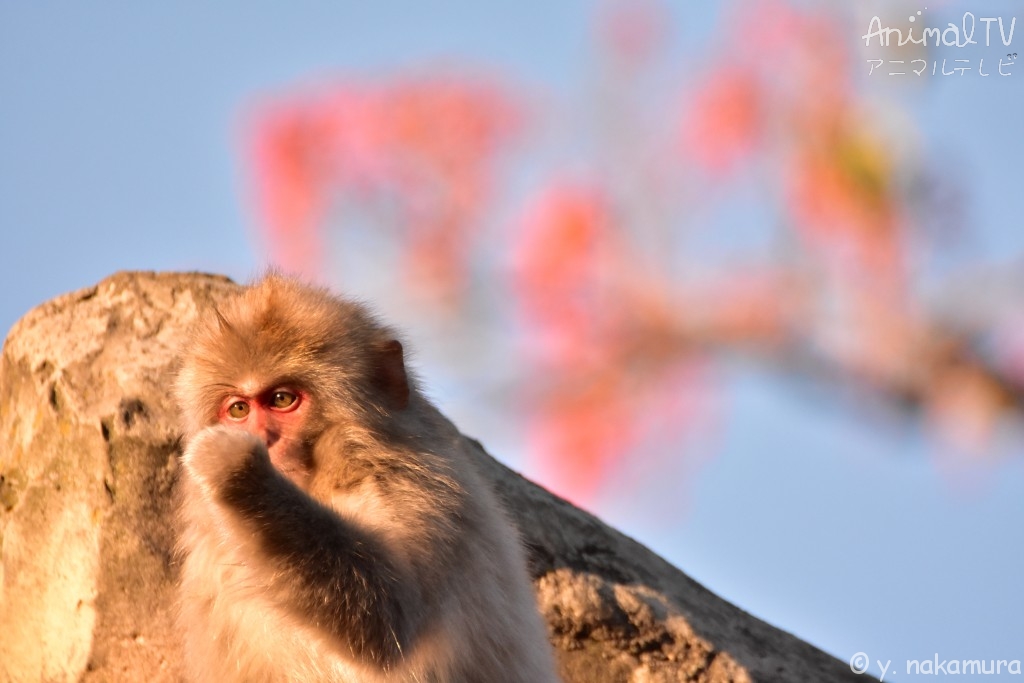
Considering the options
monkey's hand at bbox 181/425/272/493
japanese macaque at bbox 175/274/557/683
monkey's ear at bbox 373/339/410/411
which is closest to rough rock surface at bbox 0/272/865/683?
japanese macaque at bbox 175/274/557/683

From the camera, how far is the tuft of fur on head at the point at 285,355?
445cm

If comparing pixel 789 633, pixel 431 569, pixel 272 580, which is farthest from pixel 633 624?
pixel 272 580

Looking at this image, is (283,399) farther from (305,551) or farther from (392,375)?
(305,551)

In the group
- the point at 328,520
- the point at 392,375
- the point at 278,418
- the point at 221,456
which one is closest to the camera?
the point at 221,456

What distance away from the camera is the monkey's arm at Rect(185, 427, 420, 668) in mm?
3924

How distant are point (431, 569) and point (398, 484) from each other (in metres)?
0.27

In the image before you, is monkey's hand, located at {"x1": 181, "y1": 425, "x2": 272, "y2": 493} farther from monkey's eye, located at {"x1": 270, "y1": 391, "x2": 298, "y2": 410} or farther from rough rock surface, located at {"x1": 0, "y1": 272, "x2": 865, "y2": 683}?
rough rock surface, located at {"x1": 0, "y1": 272, "x2": 865, "y2": 683}

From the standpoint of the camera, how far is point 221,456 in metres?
3.91

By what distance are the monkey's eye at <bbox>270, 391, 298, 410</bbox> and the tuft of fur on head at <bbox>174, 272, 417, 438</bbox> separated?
0.12ft

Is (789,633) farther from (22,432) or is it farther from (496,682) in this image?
(22,432)

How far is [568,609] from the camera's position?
5.71m

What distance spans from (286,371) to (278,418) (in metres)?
0.14

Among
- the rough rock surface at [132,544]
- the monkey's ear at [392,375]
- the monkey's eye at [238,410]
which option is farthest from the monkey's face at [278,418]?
the rough rock surface at [132,544]

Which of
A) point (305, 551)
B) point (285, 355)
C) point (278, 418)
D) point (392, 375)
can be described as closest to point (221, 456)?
point (305, 551)
